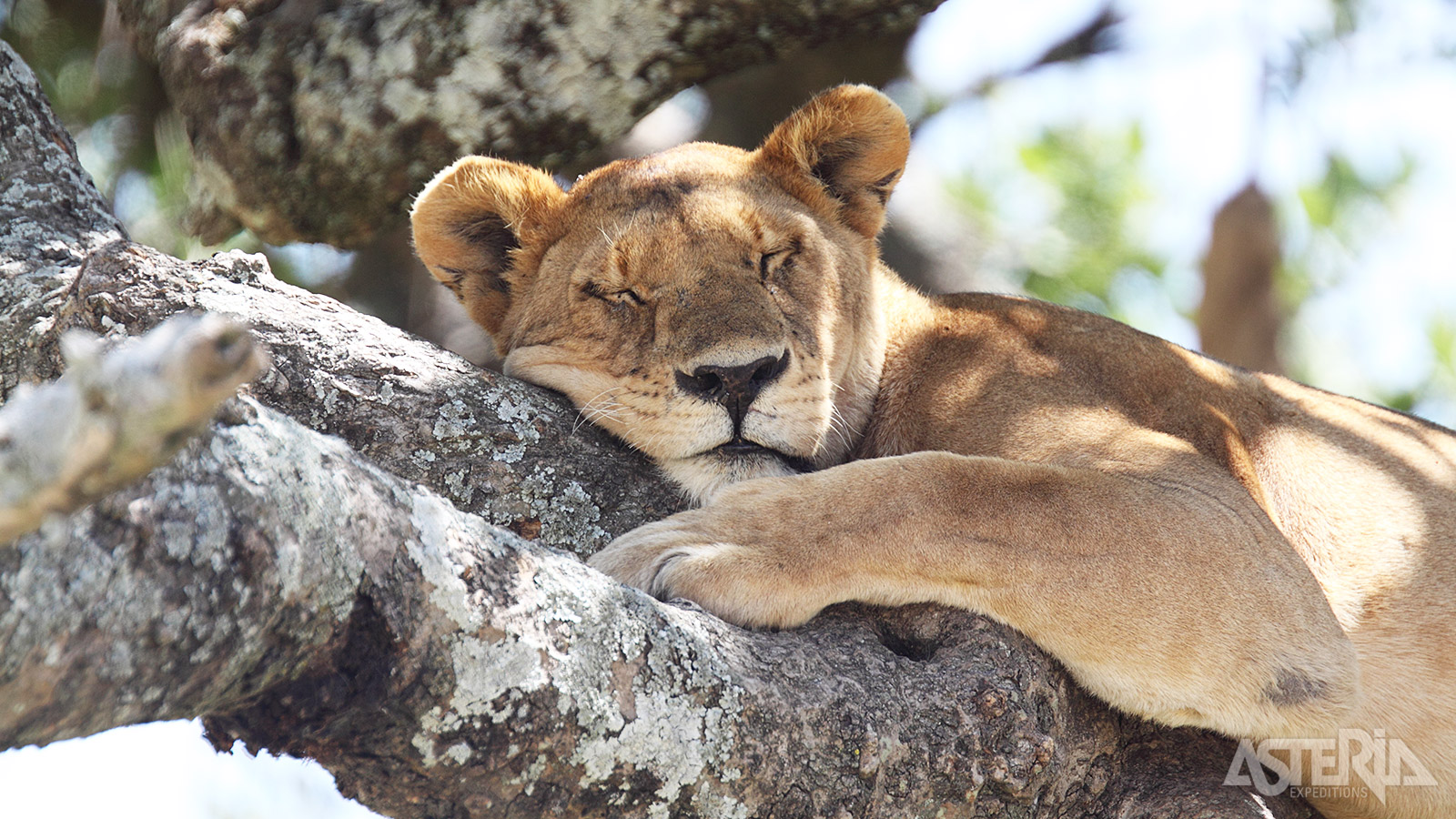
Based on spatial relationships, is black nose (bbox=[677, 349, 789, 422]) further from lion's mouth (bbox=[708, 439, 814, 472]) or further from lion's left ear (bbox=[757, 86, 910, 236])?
lion's left ear (bbox=[757, 86, 910, 236])

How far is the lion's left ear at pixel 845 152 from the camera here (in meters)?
3.96

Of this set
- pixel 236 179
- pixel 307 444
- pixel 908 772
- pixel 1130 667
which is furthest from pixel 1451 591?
pixel 236 179

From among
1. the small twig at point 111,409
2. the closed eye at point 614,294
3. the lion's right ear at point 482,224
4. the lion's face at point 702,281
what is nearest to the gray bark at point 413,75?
the lion's face at point 702,281

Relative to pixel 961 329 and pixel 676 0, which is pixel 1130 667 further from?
pixel 676 0

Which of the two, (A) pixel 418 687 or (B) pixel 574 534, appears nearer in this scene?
(A) pixel 418 687

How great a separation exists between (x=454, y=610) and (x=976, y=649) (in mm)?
1326

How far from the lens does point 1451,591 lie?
351 centimetres

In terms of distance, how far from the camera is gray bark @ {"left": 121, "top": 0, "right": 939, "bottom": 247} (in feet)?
14.2

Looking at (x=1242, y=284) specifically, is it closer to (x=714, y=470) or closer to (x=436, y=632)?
(x=714, y=470)

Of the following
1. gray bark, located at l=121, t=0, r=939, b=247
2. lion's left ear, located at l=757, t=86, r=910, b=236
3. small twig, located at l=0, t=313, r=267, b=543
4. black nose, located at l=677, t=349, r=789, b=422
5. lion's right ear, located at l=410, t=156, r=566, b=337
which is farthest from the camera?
gray bark, located at l=121, t=0, r=939, b=247

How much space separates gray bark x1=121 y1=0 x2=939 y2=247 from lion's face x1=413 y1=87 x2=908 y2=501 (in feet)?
1.70

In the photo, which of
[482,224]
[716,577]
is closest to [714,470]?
[716,577]

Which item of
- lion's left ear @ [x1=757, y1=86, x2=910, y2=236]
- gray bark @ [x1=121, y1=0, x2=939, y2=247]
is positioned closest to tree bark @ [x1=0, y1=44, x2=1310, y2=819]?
gray bark @ [x1=121, y1=0, x2=939, y2=247]

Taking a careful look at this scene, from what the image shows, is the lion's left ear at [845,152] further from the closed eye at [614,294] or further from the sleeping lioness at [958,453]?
the closed eye at [614,294]
